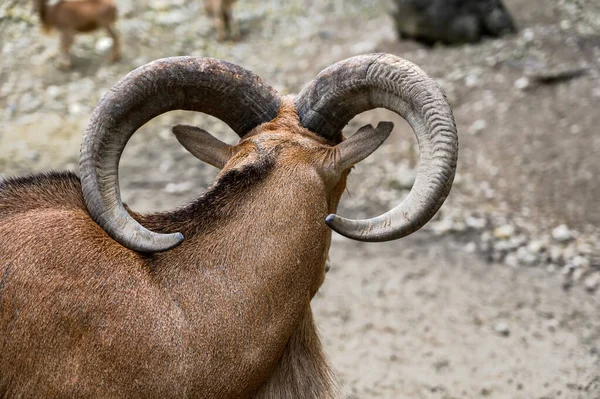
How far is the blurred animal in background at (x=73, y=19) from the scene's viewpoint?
12.8 metres

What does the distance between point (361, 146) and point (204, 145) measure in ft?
3.08

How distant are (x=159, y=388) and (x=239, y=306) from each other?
0.51m

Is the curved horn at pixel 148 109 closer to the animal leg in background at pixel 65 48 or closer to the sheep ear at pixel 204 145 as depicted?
the sheep ear at pixel 204 145

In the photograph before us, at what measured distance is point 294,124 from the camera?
369cm

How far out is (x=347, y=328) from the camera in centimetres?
633

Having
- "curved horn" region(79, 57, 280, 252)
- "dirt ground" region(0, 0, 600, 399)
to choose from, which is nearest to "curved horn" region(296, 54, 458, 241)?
"curved horn" region(79, 57, 280, 252)

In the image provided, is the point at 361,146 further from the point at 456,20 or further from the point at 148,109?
the point at 456,20

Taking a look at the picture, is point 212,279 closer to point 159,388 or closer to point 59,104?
point 159,388

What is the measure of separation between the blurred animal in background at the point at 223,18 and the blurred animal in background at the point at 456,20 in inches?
168

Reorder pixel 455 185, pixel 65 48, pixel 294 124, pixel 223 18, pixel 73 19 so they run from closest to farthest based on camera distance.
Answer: pixel 294 124 < pixel 455 185 < pixel 65 48 < pixel 73 19 < pixel 223 18

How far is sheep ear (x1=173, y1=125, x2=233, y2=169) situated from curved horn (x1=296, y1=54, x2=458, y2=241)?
518mm

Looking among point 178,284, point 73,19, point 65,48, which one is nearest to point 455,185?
point 178,284

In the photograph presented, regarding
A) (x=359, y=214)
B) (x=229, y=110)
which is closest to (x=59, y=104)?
(x=359, y=214)

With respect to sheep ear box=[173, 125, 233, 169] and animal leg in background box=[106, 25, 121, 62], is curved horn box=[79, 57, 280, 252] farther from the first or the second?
animal leg in background box=[106, 25, 121, 62]
